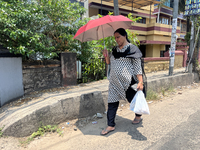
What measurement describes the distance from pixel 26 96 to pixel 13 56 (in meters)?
1.02

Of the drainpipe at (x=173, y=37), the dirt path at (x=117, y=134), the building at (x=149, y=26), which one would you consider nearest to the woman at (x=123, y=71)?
the dirt path at (x=117, y=134)

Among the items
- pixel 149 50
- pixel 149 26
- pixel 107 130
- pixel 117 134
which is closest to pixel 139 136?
pixel 117 134

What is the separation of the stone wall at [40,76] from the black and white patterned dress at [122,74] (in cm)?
224

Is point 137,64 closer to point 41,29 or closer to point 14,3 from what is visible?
point 41,29

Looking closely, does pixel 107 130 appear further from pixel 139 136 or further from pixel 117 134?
pixel 139 136

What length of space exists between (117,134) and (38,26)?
3.35 meters

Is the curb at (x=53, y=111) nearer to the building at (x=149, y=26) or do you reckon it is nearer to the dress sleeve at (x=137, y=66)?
the dress sleeve at (x=137, y=66)

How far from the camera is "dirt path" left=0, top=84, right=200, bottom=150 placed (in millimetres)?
2479

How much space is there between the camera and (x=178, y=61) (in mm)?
10891

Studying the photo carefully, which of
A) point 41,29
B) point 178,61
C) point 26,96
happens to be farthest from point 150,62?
point 26,96

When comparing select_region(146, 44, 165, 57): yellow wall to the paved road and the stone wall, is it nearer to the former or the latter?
the paved road

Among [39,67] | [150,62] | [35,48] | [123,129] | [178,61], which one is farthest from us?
[178,61]

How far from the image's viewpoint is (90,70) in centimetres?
553

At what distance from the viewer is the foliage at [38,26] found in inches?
129
